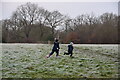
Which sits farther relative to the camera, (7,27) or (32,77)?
(7,27)

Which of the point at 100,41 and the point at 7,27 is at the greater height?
the point at 7,27

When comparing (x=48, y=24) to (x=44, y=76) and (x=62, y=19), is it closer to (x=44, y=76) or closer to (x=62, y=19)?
→ (x=62, y=19)

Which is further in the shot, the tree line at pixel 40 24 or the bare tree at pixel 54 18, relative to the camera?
the bare tree at pixel 54 18

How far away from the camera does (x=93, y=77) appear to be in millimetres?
7070

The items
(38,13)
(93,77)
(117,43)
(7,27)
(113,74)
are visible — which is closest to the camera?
(93,77)

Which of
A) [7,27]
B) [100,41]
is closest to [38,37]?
[100,41]

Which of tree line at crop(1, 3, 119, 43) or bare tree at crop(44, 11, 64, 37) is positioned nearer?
tree line at crop(1, 3, 119, 43)

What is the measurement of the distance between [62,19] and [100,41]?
45.1 ft

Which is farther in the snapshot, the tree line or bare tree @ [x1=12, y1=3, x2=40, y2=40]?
bare tree @ [x1=12, y1=3, x2=40, y2=40]

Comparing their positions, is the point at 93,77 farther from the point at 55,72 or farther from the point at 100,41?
the point at 100,41

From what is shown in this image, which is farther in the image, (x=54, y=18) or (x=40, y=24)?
(x=40, y=24)

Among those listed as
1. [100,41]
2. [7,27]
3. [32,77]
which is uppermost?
[7,27]

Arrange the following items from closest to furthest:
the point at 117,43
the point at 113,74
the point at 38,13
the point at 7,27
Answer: the point at 113,74
the point at 117,43
the point at 7,27
the point at 38,13

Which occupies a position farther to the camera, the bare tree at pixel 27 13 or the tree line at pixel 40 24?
the bare tree at pixel 27 13
